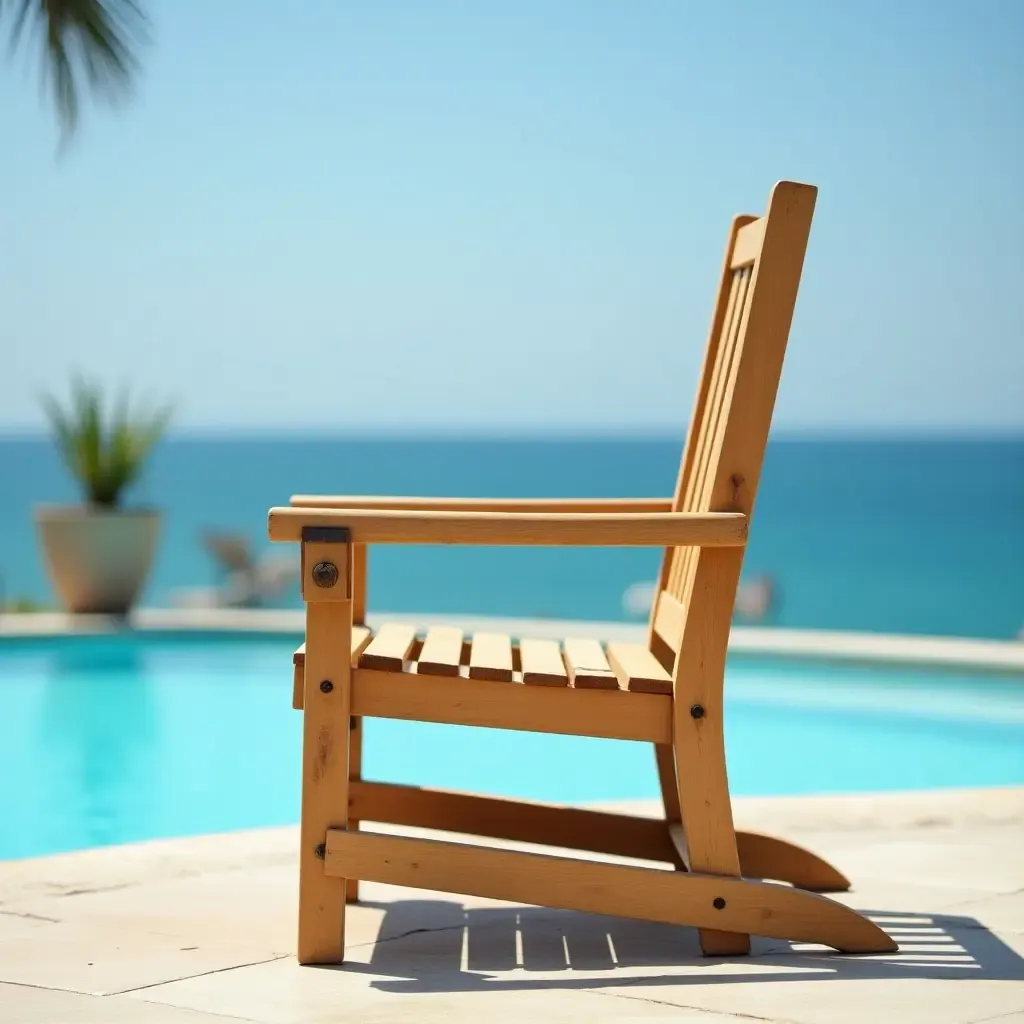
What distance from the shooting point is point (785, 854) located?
269 cm

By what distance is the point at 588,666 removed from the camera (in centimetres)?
242

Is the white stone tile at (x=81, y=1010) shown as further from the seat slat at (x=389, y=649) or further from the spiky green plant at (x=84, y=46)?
the spiky green plant at (x=84, y=46)

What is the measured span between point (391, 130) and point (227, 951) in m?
45.0

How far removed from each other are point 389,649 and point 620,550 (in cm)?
3486

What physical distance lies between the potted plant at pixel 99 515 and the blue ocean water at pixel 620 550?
448 mm

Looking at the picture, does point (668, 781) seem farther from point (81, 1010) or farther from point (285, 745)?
point (285, 745)

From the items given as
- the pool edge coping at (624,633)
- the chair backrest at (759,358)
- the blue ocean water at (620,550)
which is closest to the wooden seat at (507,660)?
the chair backrest at (759,358)

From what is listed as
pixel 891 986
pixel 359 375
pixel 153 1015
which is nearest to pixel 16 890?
pixel 153 1015

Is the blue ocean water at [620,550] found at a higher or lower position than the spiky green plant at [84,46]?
lower

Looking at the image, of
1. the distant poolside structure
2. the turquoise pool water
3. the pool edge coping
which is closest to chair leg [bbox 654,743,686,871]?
the turquoise pool water

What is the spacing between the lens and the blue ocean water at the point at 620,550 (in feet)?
94.9

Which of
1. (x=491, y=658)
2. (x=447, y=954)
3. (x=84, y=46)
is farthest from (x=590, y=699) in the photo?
(x=84, y=46)

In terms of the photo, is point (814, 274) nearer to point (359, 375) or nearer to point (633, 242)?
point (633, 242)

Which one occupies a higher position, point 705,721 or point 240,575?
point 705,721
